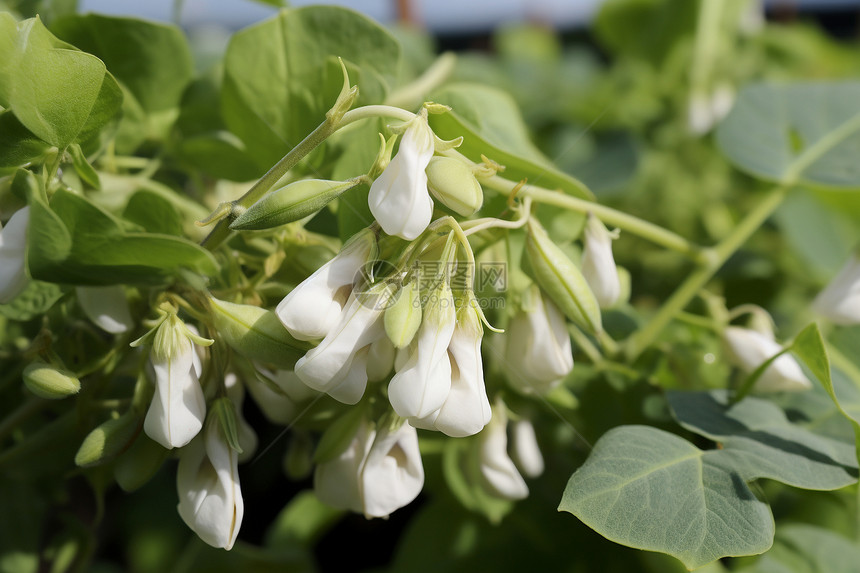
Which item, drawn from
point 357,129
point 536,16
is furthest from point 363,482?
point 536,16

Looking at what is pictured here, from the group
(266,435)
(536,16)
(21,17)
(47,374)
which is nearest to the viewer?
(47,374)

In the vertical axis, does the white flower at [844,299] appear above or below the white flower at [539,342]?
below

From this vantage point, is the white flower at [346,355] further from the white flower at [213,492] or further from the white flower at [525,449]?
the white flower at [525,449]

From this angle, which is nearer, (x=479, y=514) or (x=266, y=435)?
(x=479, y=514)

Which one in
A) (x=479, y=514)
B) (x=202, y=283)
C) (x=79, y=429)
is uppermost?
(x=202, y=283)

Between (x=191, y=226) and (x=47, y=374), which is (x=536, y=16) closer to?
(x=191, y=226)

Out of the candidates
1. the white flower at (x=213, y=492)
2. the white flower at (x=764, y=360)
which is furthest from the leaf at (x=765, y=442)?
the white flower at (x=213, y=492)

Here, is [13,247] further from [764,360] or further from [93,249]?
[764,360]
